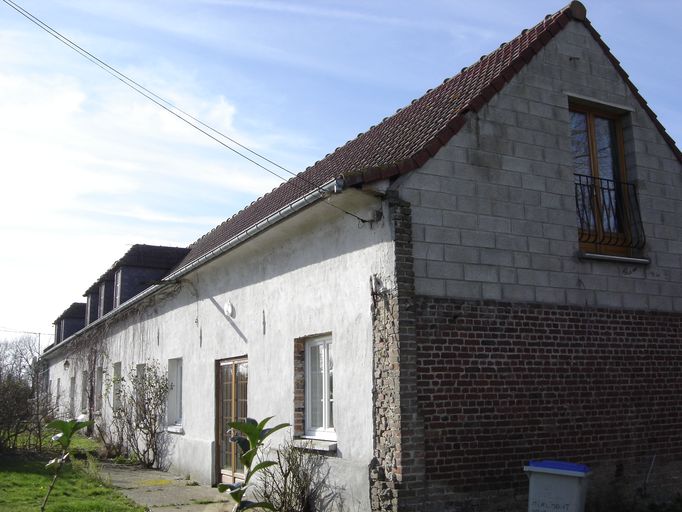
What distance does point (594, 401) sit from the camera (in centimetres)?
913

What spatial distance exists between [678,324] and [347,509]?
5.42 m

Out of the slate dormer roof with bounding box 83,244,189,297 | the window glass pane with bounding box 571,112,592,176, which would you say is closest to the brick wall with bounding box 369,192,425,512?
the window glass pane with bounding box 571,112,592,176

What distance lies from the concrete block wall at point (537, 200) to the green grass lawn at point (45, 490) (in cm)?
549

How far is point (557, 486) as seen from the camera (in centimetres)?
740

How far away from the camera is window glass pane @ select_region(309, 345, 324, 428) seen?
9594 mm

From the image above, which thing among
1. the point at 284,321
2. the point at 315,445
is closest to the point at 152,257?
the point at 284,321

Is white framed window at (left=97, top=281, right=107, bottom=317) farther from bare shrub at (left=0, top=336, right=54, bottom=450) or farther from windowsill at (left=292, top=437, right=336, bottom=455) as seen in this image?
windowsill at (left=292, top=437, right=336, bottom=455)

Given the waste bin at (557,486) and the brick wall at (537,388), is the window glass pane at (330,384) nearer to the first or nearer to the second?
the brick wall at (537,388)

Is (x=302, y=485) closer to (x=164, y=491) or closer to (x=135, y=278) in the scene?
(x=164, y=491)

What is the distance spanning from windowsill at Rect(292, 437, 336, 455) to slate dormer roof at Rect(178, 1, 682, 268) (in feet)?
10.3

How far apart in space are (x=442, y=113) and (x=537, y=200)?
166 centimetres

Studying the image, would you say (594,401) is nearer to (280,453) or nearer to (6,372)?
(280,453)

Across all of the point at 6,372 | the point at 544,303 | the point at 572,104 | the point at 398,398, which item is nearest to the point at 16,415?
the point at 6,372

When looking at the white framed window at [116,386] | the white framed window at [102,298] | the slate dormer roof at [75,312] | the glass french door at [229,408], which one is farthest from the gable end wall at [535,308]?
the slate dormer roof at [75,312]
